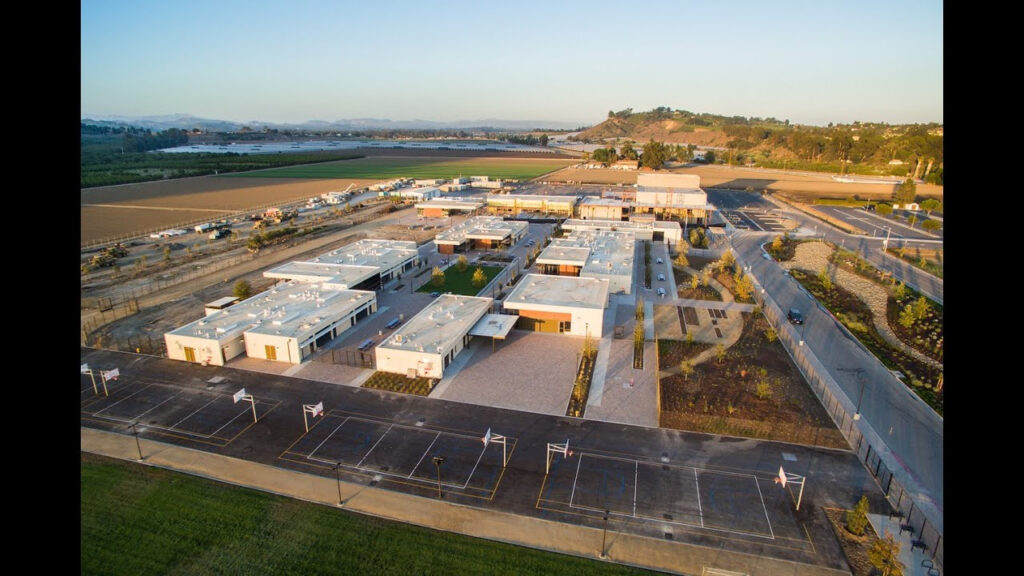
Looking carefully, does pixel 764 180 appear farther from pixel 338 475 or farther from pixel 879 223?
pixel 338 475

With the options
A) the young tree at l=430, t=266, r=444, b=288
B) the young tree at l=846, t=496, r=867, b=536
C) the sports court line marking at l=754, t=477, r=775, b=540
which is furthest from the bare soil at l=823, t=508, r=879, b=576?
the young tree at l=430, t=266, r=444, b=288

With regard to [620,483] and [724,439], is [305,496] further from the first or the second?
[724,439]

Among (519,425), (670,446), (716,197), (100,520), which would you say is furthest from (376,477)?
(716,197)

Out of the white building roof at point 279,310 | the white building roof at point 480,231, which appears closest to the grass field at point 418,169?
the white building roof at point 480,231

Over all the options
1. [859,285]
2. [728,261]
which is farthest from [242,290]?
[859,285]

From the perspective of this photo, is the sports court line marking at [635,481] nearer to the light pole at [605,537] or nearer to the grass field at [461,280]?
the light pole at [605,537]

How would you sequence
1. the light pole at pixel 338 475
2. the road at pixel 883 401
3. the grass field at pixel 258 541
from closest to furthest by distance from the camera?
1. the grass field at pixel 258 541
2. the light pole at pixel 338 475
3. the road at pixel 883 401

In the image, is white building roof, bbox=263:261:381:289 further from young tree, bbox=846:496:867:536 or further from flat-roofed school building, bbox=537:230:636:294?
young tree, bbox=846:496:867:536
